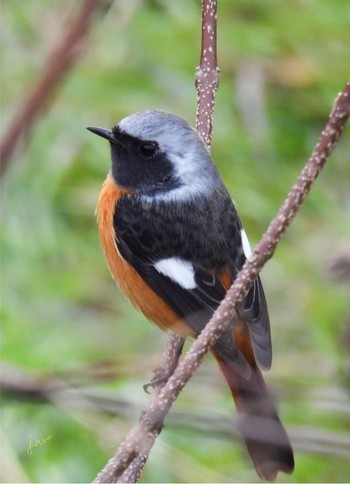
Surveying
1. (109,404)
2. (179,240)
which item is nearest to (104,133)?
(179,240)

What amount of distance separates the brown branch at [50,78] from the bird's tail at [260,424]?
4.41ft

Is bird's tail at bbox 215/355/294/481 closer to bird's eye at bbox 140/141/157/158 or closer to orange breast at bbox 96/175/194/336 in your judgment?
orange breast at bbox 96/175/194/336

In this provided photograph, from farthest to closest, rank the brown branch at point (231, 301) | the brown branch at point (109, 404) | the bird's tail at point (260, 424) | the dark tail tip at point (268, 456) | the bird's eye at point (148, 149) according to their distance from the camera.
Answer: the bird's eye at point (148, 149) → the dark tail tip at point (268, 456) → the bird's tail at point (260, 424) → the brown branch at point (231, 301) → the brown branch at point (109, 404)

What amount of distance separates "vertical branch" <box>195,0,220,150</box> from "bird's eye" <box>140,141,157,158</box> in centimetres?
34

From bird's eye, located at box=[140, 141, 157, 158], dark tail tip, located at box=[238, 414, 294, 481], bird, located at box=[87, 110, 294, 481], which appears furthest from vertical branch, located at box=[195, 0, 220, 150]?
dark tail tip, located at box=[238, 414, 294, 481]

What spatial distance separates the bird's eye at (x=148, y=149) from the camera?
3492 millimetres

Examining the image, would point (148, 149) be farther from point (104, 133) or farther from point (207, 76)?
point (207, 76)

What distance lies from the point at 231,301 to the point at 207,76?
138 cm

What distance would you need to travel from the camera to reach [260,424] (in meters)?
2.94

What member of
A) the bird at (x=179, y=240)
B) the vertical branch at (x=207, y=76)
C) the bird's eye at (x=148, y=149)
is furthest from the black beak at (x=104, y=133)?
the vertical branch at (x=207, y=76)

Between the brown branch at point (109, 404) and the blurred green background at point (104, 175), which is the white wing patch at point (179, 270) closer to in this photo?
the blurred green background at point (104, 175)

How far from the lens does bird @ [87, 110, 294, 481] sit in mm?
3119

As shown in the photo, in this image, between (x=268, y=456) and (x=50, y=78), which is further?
(x=268, y=456)

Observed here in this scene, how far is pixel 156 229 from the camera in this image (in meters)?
3.39
